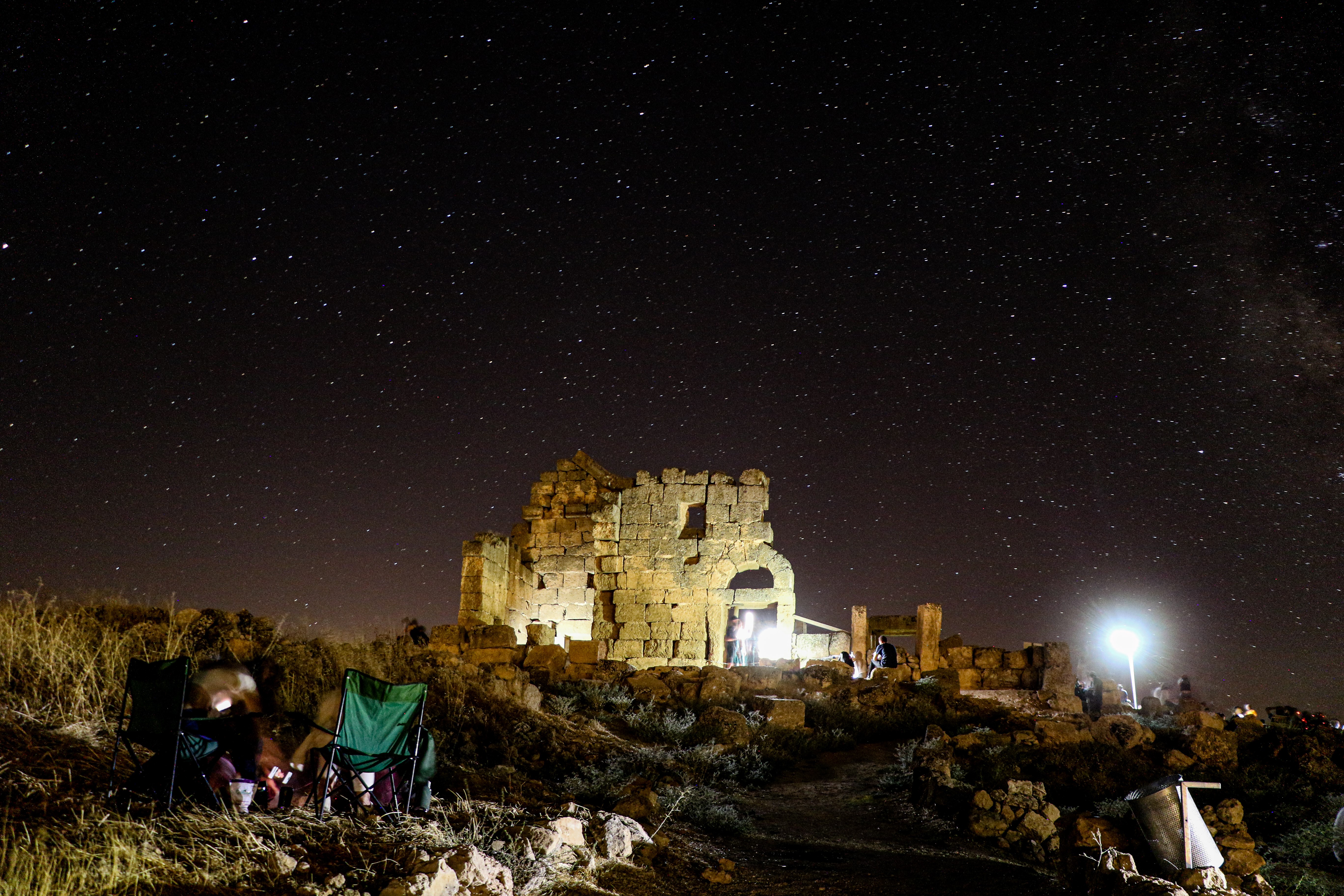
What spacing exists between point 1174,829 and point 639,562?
646 inches

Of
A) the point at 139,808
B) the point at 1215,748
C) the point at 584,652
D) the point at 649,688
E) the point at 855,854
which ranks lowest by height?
the point at 855,854

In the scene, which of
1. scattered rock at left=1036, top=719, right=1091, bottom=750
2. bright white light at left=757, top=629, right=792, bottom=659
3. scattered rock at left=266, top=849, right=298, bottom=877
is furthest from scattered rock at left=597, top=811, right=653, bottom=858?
bright white light at left=757, top=629, right=792, bottom=659

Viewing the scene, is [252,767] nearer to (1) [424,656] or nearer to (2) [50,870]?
(2) [50,870]

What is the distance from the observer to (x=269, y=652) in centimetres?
1095

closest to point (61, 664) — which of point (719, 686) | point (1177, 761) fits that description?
point (719, 686)

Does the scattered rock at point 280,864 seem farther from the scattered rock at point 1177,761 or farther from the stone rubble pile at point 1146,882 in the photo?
the scattered rock at point 1177,761

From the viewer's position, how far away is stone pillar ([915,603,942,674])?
65.6 ft

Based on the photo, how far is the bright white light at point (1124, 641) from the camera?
834 inches

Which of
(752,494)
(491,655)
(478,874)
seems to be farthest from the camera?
(752,494)

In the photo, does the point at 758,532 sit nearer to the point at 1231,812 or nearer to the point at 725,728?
the point at 725,728

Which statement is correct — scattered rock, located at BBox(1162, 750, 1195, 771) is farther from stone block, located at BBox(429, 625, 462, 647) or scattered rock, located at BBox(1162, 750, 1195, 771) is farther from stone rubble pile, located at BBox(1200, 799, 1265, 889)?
stone block, located at BBox(429, 625, 462, 647)

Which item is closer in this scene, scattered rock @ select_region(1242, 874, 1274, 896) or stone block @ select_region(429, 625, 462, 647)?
scattered rock @ select_region(1242, 874, 1274, 896)

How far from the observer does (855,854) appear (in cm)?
796

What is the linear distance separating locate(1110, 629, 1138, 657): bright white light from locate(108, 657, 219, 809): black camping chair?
2071 cm
